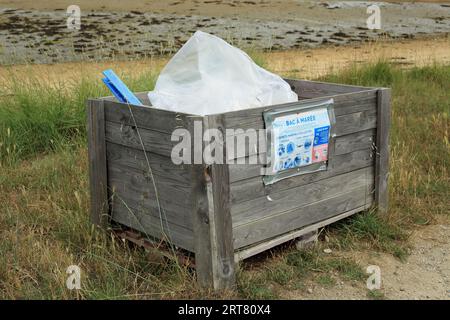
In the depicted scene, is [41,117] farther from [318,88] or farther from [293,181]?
[293,181]

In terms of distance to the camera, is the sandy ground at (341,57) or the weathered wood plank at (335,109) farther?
the sandy ground at (341,57)

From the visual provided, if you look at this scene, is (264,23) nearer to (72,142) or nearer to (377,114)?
(72,142)

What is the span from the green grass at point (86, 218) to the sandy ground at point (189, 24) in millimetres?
5551

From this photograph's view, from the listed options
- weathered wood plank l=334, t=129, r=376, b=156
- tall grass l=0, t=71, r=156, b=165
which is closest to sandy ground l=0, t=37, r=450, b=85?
tall grass l=0, t=71, r=156, b=165

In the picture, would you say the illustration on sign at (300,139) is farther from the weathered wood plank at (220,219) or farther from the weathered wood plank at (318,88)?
the weathered wood plank at (318,88)

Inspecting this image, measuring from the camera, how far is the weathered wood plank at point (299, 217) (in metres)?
2.93

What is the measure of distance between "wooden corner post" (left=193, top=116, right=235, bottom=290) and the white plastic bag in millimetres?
473

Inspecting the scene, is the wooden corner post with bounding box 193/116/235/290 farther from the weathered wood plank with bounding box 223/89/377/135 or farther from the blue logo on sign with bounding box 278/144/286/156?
the blue logo on sign with bounding box 278/144/286/156

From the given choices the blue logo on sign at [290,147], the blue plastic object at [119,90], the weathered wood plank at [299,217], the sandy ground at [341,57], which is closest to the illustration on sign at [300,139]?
the blue logo on sign at [290,147]

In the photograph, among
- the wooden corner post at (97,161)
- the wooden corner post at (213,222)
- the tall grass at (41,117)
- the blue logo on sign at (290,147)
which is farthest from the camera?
the tall grass at (41,117)

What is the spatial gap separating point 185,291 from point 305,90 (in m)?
1.76

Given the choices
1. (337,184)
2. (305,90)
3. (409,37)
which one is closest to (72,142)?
(305,90)

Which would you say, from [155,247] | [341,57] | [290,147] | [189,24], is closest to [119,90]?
[155,247]

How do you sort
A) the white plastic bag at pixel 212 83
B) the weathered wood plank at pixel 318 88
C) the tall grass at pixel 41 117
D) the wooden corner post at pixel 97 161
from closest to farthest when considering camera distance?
1. the white plastic bag at pixel 212 83
2. the wooden corner post at pixel 97 161
3. the weathered wood plank at pixel 318 88
4. the tall grass at pixel 41 117
